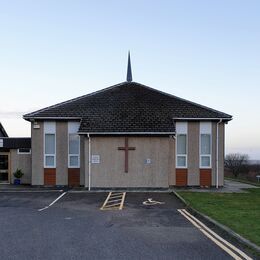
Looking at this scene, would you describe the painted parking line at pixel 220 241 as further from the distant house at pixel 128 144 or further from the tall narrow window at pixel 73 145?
the tall narrow window at pixel 73 145

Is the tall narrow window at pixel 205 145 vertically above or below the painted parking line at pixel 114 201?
above

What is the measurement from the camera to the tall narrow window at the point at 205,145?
89.2 ft

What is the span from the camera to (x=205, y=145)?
27.3 m

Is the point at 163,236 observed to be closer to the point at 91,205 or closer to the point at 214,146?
the point at 91,205

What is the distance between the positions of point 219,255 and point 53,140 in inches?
783

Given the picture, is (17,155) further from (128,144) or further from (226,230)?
(226,230)

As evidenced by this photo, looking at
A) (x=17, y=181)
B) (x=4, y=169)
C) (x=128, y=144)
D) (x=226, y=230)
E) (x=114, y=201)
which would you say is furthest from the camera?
(x=4, y=169)

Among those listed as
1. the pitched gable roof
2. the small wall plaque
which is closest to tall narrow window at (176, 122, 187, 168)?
the pitched gable roof

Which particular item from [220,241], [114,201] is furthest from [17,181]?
[220,241]

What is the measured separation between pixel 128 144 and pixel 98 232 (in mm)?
14800

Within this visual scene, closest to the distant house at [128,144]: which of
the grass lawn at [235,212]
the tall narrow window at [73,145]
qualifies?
the tall narrow window at [73,145]

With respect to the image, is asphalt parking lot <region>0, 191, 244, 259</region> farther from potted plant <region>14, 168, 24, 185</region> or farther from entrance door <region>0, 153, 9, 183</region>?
entrance door <region>0, 153, 9, 183</region>

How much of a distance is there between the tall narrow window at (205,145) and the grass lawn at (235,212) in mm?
5882

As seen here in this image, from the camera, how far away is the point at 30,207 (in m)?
17.7
